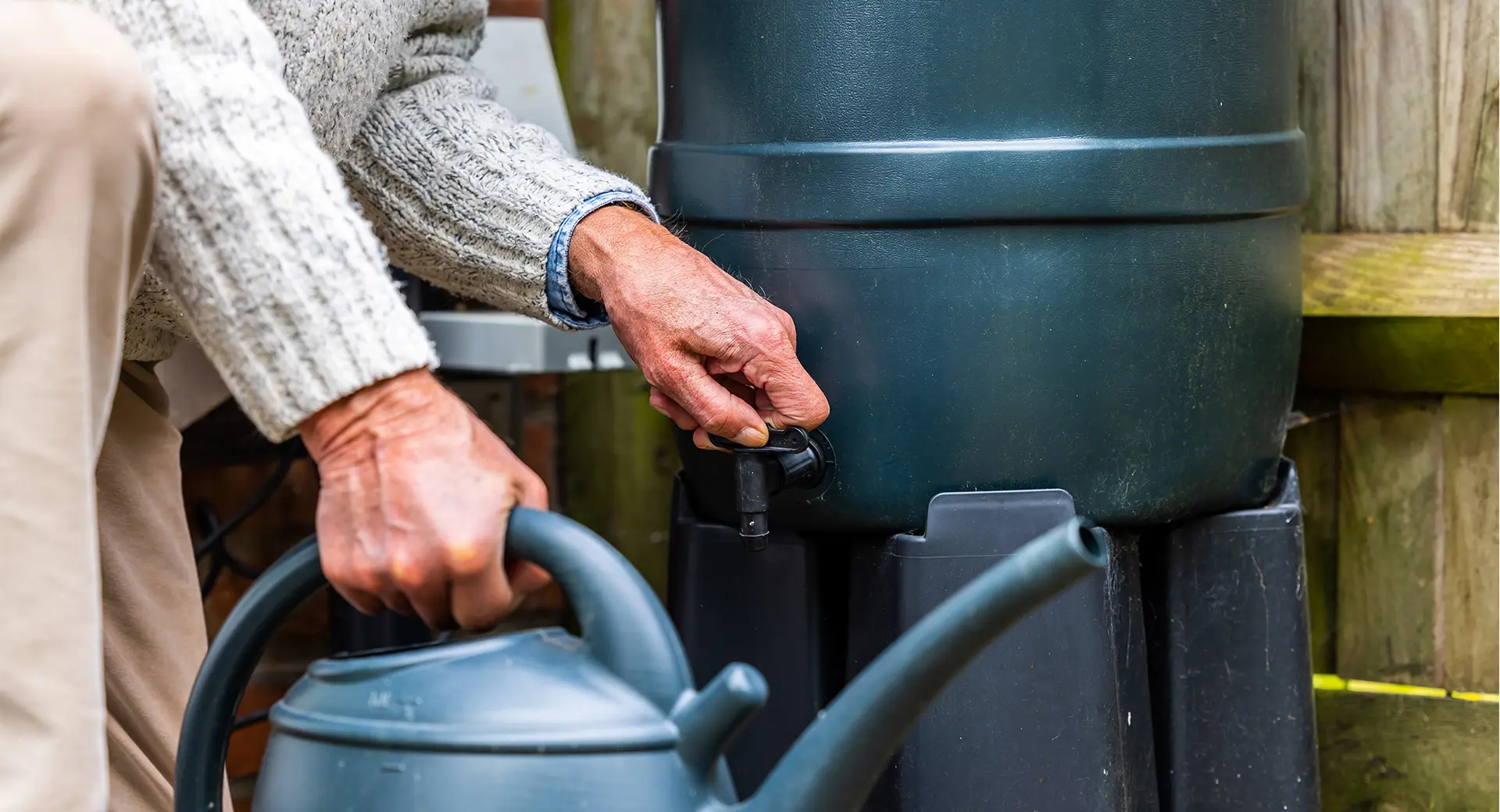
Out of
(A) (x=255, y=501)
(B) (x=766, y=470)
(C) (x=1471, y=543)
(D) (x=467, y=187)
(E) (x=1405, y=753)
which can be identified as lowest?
(E) (x=1405, y=753)

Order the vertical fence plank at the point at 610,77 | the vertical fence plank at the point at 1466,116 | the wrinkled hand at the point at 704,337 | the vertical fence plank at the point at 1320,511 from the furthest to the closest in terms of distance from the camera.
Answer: the vertical fence plank at the point at 610,77 < the vertical fence plank at the point at 1320,511 < the vertical fence plank at the point at 1466,116 < the wrinkled hand at the point at 704,337

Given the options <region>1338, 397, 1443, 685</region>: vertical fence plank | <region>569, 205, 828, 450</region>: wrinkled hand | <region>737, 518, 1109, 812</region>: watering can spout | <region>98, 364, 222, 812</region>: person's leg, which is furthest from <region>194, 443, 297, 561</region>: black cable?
<region>1338, 397, 1443, 685</region>: vertical fence plank

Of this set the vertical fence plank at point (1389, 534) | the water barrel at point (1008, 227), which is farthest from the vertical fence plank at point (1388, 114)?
the water barrel at point (1008, 227)

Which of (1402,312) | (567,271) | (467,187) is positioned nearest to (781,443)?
(567,271)

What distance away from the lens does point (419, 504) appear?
697 mm

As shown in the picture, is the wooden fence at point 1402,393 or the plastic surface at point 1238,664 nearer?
the plastic surface at point 1238,664

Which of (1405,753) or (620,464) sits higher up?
(620,464)

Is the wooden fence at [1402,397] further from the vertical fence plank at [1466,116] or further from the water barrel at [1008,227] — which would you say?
the water barrel at [1008,227]

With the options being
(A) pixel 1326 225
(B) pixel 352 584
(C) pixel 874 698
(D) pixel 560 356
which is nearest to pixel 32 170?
(B) pixel 352 584

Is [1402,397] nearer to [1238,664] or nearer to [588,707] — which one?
[1238,664]

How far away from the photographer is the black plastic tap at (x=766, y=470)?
1.05 metres

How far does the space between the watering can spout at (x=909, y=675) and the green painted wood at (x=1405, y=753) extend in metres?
0.99

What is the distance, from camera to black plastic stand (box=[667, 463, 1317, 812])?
108 cm

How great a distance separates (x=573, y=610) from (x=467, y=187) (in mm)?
560
